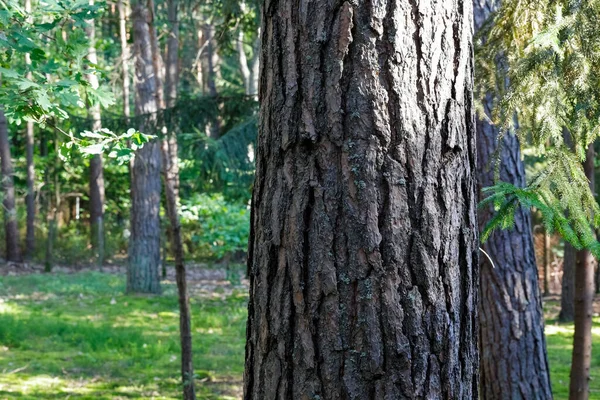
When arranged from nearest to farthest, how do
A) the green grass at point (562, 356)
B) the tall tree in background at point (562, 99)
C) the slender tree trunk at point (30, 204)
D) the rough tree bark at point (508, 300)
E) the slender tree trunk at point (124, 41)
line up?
the tall tree in background at point (562, 99)
the rough tree bark at point (508, 300)
the green grass at point (562, 356)
the slender tree trunk at point (124, 41)
the slender tree trunk at point (30, 204)

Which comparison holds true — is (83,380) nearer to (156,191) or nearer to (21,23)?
(21,23)

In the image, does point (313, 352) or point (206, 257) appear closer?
point (313, 352)

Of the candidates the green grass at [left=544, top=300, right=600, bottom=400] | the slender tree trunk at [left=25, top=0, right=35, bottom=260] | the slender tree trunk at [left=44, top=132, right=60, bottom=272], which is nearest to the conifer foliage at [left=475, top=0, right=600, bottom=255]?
the green grass at [left=544, top=300, right=600, bottom=400]

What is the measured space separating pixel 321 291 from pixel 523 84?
178 centimetres

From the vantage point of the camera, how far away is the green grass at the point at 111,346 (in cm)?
738

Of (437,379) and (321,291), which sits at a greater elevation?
(321,291)

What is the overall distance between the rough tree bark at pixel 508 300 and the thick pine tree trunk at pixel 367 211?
2850 millimetres

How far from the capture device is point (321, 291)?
6.56 feet

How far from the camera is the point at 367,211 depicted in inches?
78.4

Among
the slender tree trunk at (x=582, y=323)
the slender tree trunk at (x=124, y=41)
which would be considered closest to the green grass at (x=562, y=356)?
the slender tree trunk at (x=582, y=323)

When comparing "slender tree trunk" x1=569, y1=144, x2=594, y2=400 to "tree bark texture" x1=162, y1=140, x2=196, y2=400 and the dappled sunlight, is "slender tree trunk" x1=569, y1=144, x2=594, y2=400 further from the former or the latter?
the dappled sunlight

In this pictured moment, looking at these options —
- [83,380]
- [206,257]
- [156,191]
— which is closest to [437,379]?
[83,380]

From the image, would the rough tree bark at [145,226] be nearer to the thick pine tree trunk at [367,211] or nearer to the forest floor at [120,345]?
the forest floor at [120,345]

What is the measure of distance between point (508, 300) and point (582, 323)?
0.77 m
